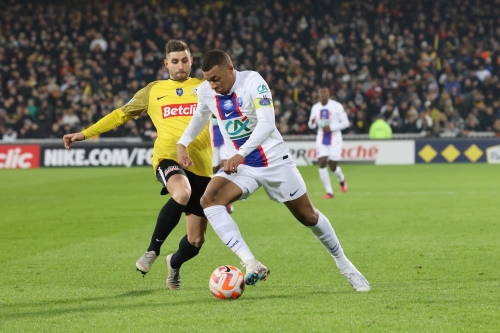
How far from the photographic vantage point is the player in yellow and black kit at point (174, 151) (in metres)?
6.79

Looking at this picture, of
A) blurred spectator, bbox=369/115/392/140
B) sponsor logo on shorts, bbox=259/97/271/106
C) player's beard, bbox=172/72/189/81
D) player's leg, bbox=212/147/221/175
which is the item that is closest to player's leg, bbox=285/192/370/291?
sponsor logo on shorts, bbox=259/97/271/106

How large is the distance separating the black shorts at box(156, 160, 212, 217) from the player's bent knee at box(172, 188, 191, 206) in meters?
0.19

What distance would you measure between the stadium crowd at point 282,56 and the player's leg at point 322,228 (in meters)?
19.7

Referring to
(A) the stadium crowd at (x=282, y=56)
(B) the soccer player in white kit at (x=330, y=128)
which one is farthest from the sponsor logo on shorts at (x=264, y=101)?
(A) the stadium crowd at (x=282, y=56)

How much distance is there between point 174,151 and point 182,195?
618mm

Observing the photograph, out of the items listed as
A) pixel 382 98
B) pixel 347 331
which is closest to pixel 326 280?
pixel 347 331

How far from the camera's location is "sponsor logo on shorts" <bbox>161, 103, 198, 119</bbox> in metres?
7.29

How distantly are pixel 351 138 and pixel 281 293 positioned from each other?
63.3 ft

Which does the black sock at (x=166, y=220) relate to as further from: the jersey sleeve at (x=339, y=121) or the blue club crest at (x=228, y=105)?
the jersey sleeve at (x=339, y=121)

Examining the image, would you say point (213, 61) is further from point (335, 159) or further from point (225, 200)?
point (335, 159)

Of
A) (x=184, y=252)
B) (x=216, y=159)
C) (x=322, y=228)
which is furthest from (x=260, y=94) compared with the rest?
(x=216, y=159)

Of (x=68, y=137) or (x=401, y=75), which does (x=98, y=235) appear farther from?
(x=401, y=75)

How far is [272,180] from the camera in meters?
6.09

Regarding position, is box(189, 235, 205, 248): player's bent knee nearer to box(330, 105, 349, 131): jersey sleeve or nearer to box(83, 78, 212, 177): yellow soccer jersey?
Answer: box(83, 78, 212, 177): yellow soccer jersey
